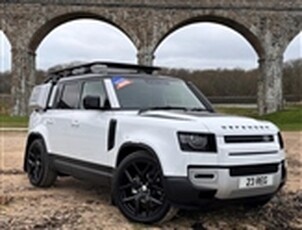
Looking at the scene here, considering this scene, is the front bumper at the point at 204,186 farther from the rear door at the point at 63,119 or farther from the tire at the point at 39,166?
the tire at the point at 39,166

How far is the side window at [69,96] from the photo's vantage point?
22.2 ft

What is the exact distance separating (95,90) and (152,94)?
765 millimetres

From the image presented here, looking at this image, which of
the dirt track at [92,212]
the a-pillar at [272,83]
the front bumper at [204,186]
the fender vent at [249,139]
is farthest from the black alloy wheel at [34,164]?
the a-pillar at [272,83]

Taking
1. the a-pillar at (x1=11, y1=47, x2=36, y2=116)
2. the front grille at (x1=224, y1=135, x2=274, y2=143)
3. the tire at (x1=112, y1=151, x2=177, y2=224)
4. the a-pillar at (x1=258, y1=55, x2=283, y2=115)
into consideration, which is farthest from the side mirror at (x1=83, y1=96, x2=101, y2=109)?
the a-pillar at (x1=258, y1=55, x2=283, y2=115)

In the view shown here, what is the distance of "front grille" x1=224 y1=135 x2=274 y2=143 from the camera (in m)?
4.86

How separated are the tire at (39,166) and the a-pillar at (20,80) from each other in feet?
67.3

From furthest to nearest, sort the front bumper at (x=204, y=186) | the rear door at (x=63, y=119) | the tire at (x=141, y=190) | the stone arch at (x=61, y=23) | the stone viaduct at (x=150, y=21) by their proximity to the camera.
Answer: the stone arch at (x=61, y=23) < the stone viaduct at (x=150, y=21) < the rear door at (x=63, y=119) < the tire at (x=141, y=190) < the front bumper at (x=204, y=186)

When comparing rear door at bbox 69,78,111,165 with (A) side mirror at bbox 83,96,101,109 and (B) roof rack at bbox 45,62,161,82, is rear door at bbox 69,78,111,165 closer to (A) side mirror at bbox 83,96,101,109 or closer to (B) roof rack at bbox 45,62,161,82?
(A) side mirror at bbox 83,96,101,109

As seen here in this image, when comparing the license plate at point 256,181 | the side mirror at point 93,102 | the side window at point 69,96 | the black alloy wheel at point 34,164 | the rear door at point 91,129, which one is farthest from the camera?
the black alloy wheel at point 34,164

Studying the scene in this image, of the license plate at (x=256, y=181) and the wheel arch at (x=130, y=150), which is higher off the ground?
the wheel arch at (x=130, y=150)

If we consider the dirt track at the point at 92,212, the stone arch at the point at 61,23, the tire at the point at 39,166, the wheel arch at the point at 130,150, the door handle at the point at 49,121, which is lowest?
the dirt track at the point at 92,212

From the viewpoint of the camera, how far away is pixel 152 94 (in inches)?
244

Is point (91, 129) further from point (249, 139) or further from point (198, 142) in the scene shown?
point (249, 139)

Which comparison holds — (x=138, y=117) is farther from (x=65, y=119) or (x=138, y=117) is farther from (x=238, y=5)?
(x=238, y=5)
